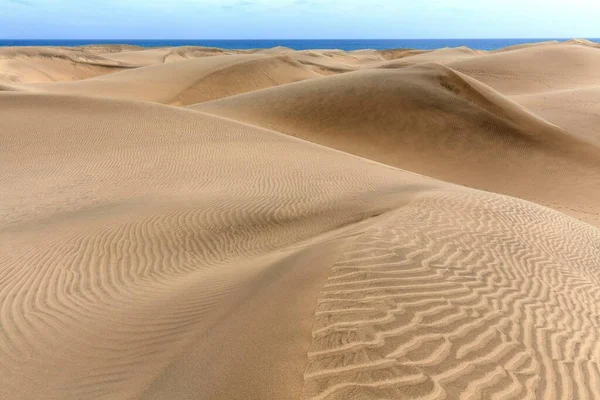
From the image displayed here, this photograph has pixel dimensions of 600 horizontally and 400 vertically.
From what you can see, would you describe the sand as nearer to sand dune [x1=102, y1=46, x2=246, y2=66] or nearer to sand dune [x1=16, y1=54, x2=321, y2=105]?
sand dune [x1=16, y1=54, x2=321, y2=105]

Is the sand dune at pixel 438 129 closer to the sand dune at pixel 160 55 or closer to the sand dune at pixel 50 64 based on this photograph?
the sand dune at pixel 50 64

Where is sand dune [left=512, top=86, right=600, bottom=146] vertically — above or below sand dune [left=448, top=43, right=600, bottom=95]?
below

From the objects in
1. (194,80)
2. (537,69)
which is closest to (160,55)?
(194,80)

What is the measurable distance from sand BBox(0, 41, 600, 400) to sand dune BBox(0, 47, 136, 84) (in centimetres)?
3027

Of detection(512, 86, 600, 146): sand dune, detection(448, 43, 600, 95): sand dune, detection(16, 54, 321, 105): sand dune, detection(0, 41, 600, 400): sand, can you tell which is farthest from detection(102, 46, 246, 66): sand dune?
detection(0, 41, 600, 400): sand

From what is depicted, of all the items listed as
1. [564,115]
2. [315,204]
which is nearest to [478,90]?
[564,115]

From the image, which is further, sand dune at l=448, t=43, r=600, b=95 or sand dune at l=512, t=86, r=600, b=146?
sand dune at l=448, t=43, r=600, b=95

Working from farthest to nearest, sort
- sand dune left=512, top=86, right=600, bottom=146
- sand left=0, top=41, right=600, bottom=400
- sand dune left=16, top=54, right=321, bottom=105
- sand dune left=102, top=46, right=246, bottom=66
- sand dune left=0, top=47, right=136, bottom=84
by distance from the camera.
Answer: sand dune left=102, top=46, right=246, bottom=66, sand dune left=0, top=47, right=136, bottom=84, sand dune left=16, top=54, right=321, bottom=105, sand dune left=512, top=86, right=600, bottom=146, sand left=0, top=41, right=600, bottom=400

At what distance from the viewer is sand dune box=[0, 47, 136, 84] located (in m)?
44.9

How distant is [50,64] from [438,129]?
41834 millimetres

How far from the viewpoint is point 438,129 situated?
2081cm

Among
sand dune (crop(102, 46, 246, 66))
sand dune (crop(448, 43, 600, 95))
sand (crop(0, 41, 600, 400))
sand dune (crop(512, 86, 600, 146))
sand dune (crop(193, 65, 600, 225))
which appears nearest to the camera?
sand (crop(0, 41, 600, 400))

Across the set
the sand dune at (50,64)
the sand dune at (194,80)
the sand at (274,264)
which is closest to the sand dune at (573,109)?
the sand at (274,264)

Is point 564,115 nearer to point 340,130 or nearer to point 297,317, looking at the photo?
point 340,130
